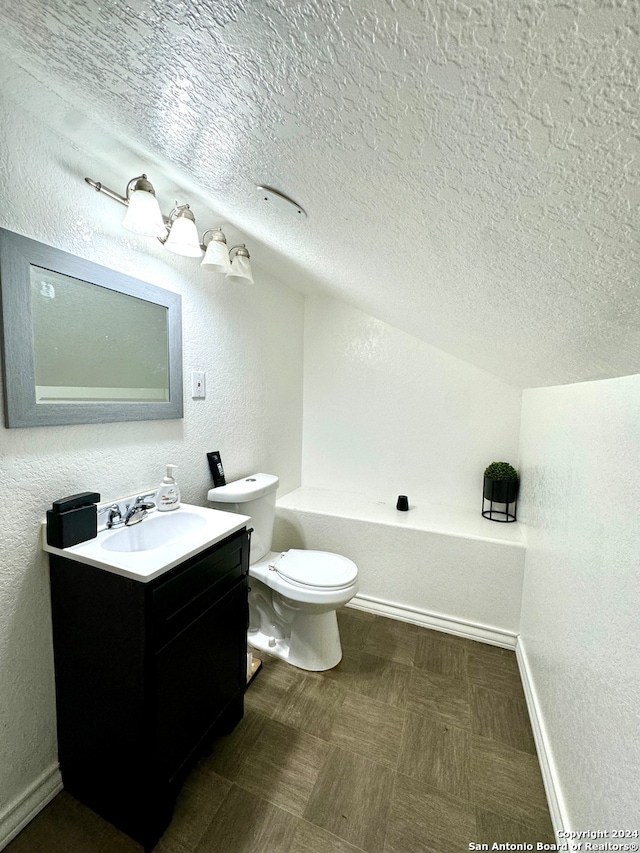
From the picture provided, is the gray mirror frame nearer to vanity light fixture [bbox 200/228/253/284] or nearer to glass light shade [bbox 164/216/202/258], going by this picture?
glass light shade [bbox 164/216/202/258]

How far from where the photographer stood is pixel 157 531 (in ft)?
4.12

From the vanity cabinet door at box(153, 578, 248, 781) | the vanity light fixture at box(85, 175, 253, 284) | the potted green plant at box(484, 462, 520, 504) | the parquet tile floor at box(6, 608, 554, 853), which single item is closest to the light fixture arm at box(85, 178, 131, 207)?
the vanity light fixture at box(85, 175, 253, 284)

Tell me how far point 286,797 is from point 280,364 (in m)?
2.01

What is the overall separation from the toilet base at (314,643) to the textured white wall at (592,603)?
836mm

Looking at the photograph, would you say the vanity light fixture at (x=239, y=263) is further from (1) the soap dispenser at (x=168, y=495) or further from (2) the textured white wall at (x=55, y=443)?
(1) the soap dispenser at (x=168, y=495)

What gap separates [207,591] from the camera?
42.1 inches

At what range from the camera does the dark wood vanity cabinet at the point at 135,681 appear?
0.89 meters

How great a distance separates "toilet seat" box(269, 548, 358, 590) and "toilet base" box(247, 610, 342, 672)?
0.61 ft

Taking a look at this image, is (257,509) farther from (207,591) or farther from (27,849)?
(27,849)

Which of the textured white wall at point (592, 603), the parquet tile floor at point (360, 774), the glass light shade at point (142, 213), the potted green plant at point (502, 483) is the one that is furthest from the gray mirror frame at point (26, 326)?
the potted green plant at point (502, 483)

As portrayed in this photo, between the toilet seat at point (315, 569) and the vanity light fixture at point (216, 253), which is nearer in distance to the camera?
the vanity light fixture at point (216, 253)

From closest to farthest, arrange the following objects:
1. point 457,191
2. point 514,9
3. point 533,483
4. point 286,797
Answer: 1. point 514,9
2. point 457,191
3. point 286,797
4. point 533,483

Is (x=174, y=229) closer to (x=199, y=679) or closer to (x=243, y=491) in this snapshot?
(x=243, y=491)

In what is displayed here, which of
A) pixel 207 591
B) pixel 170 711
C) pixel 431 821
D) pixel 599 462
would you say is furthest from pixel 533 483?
pixel 170 711
